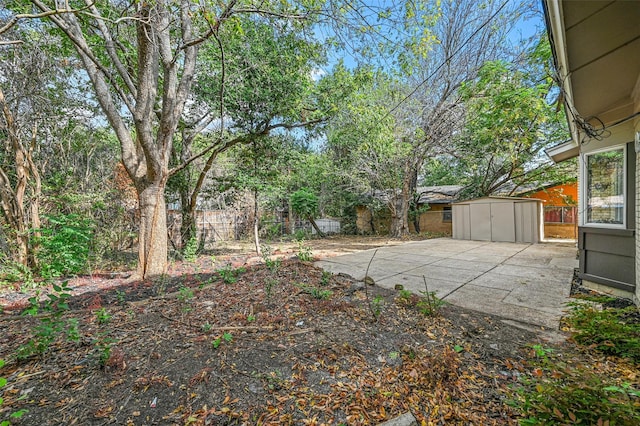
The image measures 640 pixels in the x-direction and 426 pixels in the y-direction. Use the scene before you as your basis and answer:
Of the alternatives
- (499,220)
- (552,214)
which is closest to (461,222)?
(499,220)

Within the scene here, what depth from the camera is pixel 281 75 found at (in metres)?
5.59

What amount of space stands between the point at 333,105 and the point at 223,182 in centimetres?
387

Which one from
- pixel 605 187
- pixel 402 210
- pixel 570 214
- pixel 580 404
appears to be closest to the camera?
pixel 580 404

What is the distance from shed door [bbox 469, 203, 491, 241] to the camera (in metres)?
9.93

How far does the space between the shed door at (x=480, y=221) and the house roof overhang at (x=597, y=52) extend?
6995mm

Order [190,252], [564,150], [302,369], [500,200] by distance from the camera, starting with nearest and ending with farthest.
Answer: [302,369]
[564,150]
[190,252]
[500,200]

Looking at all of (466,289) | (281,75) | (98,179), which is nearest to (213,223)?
(98,179)

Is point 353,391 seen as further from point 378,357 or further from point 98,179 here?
point 98,179

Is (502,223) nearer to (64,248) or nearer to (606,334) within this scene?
(606,334)

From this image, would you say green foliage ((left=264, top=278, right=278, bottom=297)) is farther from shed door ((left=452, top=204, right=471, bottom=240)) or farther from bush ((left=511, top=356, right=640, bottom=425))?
shed door ((left=452, top=204, right=471, bottom=240))

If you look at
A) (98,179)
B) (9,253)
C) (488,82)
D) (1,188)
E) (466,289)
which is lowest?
(466,289)

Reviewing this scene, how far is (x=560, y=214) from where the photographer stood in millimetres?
10672

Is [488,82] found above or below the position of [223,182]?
above

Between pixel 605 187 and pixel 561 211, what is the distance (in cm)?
888
